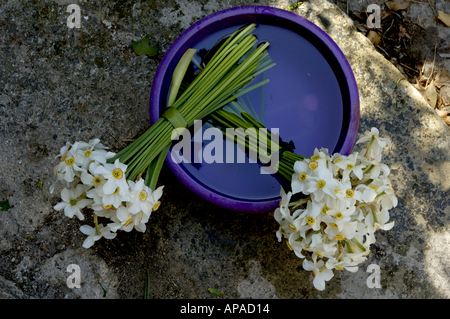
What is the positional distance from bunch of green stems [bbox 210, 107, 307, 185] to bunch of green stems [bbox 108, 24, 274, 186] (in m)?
0.05

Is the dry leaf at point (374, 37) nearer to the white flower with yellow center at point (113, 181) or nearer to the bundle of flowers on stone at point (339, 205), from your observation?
the bundle of flowers on stone at point (339, 205)

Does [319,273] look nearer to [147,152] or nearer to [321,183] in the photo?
[321,183]

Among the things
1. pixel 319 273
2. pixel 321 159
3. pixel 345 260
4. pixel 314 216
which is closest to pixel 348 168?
pixel 321 159

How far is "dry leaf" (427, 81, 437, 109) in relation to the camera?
6.17 ft

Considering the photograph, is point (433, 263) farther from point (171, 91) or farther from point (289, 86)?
point (171, 91)

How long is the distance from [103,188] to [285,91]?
0.94m

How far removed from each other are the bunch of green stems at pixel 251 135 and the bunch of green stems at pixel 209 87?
0.18ft

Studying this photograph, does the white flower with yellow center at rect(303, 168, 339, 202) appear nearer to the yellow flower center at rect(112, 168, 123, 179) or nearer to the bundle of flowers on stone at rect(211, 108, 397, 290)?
the bundle of flowers on stone at rect(211, 108, 397, 290)

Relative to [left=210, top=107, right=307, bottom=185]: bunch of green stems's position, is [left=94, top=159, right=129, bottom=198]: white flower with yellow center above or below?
above

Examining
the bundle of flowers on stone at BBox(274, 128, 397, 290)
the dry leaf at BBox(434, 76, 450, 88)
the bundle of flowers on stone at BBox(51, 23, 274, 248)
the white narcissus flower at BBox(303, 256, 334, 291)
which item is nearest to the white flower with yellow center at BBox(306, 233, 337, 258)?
the bundle of flowers on stone at BBox(274, 128, 397, 290)

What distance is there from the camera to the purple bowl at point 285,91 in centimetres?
139

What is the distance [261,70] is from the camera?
152 centimetres
